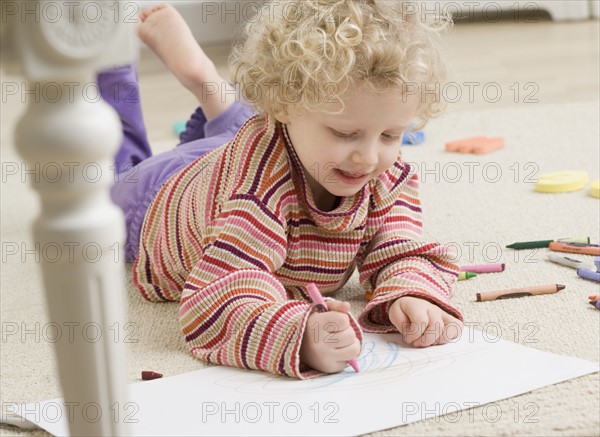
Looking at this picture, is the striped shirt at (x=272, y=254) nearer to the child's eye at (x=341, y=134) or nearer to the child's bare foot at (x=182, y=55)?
the child's eye at (x=341, y=134)

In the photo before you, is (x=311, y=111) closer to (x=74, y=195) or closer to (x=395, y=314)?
(x=395, y=314)

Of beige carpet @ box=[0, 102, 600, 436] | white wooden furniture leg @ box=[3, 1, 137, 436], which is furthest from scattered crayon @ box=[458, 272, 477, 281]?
white wooden furniture leg @ box=[3, 1, 137, 436]

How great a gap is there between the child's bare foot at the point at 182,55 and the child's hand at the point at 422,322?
606mm

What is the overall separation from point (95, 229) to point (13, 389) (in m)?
0.46

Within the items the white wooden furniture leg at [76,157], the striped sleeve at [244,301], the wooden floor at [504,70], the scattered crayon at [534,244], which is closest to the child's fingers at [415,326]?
the striped sleeve at [244,301]

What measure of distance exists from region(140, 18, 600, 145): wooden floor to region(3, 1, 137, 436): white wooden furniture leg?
1.42 m

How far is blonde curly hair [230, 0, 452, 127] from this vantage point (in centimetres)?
88

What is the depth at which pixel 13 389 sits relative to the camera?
2.78 ft

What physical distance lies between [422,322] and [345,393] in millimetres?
131

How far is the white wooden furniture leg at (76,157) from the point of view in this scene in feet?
1.39

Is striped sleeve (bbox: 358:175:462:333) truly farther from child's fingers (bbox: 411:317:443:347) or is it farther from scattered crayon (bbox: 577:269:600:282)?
scattered crayon (bbox: 577:269:600:282)

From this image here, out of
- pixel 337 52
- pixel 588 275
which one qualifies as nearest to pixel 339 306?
pixel 337 52

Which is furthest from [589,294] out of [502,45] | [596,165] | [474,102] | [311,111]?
[502,45]

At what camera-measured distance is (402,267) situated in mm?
977
